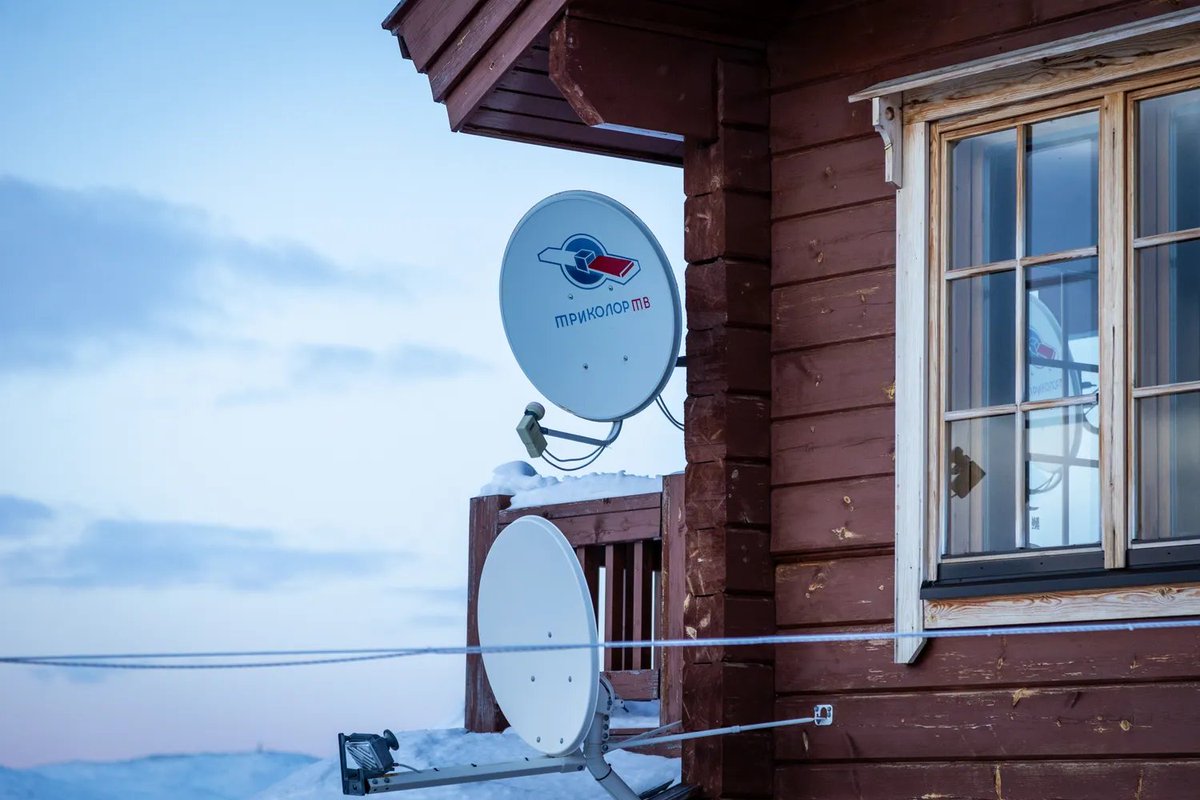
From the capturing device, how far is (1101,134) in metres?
4.43

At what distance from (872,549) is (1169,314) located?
3.53 ft

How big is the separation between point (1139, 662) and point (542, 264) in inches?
89.9

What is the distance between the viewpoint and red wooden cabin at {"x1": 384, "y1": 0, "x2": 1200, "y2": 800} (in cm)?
426

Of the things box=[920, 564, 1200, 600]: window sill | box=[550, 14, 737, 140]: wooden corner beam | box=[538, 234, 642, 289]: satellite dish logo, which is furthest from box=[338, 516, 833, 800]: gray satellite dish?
box=[550, 14, 737, 140]: wooden corner beam

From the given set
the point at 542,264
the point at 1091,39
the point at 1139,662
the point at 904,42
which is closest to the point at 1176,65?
the point at 1091,39

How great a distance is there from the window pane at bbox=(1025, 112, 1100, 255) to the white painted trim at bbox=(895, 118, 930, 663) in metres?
0.31

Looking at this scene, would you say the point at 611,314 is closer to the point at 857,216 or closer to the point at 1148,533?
the point at 857,216

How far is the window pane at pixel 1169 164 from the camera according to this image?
4316 mm

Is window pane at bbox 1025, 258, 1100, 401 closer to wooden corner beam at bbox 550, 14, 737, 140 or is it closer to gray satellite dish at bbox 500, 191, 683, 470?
gray satellite dish at bbox 500, 191, 683, 470

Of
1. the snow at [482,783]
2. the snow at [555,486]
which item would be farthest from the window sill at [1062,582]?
the snow at [555,486]

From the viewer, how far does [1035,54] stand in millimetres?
4484

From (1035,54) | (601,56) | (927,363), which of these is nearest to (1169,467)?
(927,363)

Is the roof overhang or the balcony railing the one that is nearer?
the roof overhang

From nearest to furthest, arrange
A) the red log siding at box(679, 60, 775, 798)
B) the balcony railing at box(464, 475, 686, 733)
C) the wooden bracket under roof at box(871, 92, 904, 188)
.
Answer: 1. the wooden bracket under roof at box(871, 92, 904, 188)
2. the red log siding at box(679, 60, 775, 798)
3. the balcony railing at box(464, 475, 686, 733)
